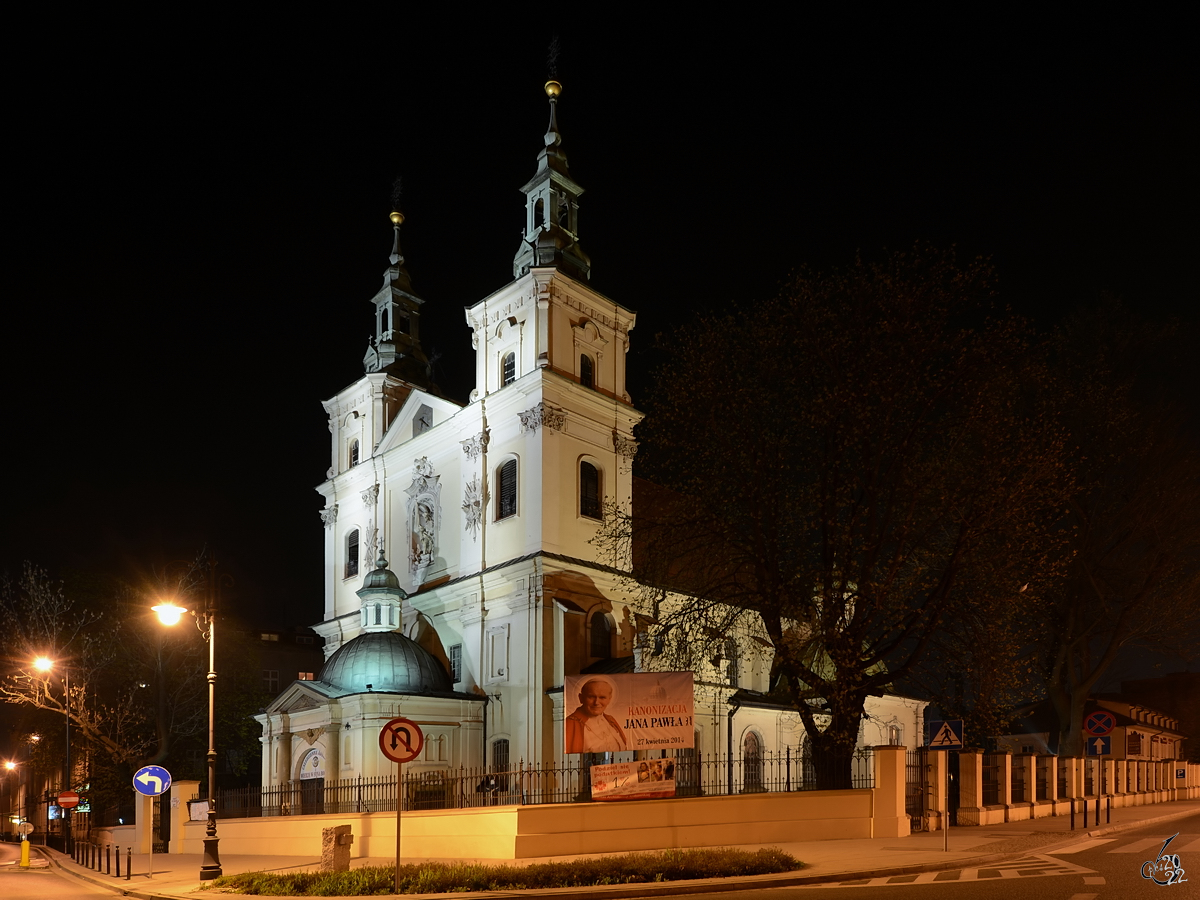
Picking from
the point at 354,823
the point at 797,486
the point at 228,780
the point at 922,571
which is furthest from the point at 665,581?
the point at 228,780

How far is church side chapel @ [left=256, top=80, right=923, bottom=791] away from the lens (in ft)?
127

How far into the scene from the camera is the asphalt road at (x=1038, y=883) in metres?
13.6

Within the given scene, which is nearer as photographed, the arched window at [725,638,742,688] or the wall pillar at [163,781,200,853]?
the wall pillar at [163,781,200,853]

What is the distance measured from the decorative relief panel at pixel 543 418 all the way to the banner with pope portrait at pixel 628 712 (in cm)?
1974

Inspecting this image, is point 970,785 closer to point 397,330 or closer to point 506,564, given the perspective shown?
point 506,564

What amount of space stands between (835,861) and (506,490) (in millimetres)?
24388

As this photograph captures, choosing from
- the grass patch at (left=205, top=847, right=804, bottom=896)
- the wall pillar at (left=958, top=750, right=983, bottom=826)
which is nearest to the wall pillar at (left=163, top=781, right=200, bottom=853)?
the grass patch at (left=205, top=847, right=804, bottom=896)

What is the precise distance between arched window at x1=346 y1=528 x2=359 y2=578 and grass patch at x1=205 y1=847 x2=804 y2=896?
100ft

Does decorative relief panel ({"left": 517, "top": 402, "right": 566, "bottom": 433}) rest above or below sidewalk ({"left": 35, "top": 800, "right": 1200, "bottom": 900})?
above

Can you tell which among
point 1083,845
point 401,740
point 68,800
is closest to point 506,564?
point 68,800

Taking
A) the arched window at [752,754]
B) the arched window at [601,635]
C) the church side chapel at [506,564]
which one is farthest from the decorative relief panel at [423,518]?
the arched window at [752,754]

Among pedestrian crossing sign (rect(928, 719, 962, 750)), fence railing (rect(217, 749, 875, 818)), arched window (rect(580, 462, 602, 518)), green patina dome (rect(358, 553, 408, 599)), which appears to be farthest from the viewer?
green patina dome (rect(358, 553, 408, 599))

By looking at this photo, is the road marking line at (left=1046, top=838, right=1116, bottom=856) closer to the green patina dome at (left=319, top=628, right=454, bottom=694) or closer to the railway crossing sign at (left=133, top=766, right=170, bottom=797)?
the railway crossing sign at (left=133, top=766, right=170, bottom=797)

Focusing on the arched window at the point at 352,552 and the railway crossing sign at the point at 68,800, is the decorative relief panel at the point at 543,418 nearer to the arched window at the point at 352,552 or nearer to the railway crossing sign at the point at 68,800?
the arched window at the point at 352,552
